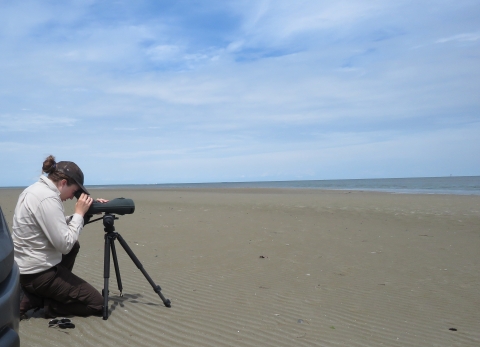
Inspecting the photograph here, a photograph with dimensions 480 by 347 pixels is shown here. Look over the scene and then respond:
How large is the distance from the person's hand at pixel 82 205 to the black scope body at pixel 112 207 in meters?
0.10

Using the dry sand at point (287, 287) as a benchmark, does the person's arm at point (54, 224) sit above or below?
above

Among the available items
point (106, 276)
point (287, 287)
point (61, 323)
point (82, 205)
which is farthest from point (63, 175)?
point (287, 287)

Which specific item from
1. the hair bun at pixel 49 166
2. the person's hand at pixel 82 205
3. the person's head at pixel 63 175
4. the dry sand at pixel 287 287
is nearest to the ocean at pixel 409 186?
the dry sand at pixel 287 287

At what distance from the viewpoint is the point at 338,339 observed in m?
4.13

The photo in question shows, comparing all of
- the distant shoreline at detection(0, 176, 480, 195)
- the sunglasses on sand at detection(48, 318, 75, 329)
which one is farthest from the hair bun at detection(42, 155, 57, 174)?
the distant shoreline at detection(0, 176, 480, 195)

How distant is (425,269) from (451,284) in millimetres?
845

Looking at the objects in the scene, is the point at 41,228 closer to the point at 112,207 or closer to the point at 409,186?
the point at 112,207

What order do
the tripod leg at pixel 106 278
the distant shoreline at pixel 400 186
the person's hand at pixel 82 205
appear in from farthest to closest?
the distant shoreline at pixel 400 186, the tripod leg at pixel 106 278, the person's hand at pixel 82 205

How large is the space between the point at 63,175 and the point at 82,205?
322 mm

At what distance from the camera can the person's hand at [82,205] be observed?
4045mm

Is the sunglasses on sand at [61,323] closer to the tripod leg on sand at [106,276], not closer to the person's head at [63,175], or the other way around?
the tripod leg on sand at [106,276]

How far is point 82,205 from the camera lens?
406 cm

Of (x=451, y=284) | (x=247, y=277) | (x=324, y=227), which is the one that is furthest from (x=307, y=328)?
(x=324, y=227)

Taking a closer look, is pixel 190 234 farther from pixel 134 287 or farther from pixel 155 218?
pixel 134 287
